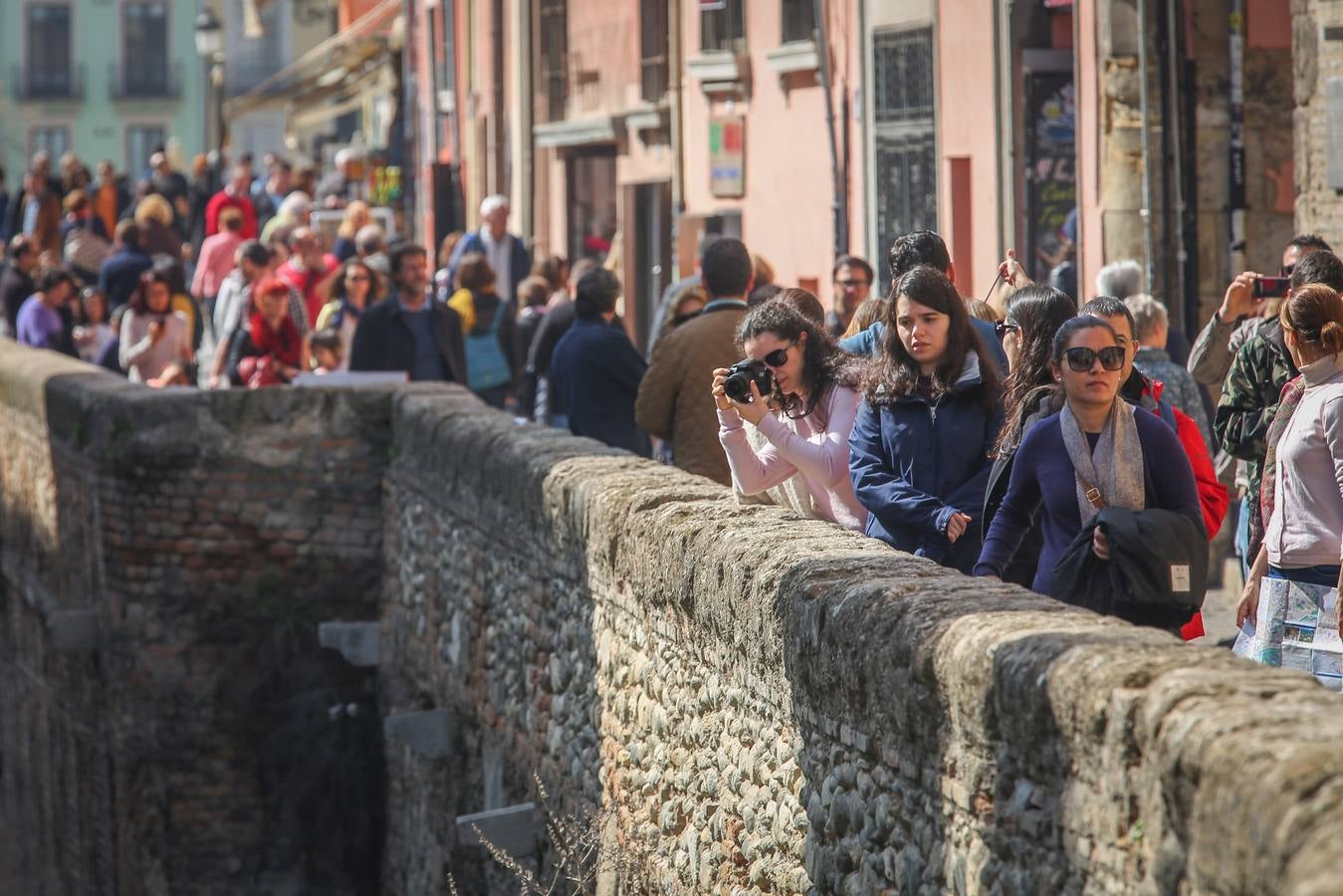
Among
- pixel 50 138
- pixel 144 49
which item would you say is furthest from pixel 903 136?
pixel 144 49

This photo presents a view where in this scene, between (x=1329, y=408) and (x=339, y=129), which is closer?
(x=1329, y=408)

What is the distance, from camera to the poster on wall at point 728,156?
62.3 feet

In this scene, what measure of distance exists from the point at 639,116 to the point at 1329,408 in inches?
638

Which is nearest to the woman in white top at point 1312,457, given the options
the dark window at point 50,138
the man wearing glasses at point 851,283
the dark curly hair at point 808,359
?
the dark curly hair at point 808,359

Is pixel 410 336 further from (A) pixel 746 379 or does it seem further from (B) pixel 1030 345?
(B) pixel 1030 345

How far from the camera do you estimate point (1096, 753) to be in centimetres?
421

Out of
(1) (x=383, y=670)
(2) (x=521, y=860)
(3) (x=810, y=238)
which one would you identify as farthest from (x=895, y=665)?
(3) (x=810, y=238)

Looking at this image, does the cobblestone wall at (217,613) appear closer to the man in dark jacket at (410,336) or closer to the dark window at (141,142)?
the man in dark jacket at (410,336)

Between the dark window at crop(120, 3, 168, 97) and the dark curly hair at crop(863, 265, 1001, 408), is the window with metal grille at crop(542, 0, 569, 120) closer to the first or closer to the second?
the dark curly hair at crop(863, 265, 1001, 408)

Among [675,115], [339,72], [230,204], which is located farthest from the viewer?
[339,72]

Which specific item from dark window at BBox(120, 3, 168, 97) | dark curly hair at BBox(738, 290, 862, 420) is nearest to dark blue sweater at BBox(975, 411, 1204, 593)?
dark curly hair at BBox(738, 290, 862, 420)

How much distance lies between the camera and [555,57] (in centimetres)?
2581

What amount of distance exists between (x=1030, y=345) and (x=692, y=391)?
3.00 meters

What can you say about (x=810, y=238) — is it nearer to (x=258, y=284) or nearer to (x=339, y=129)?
(x=258, y=284)
